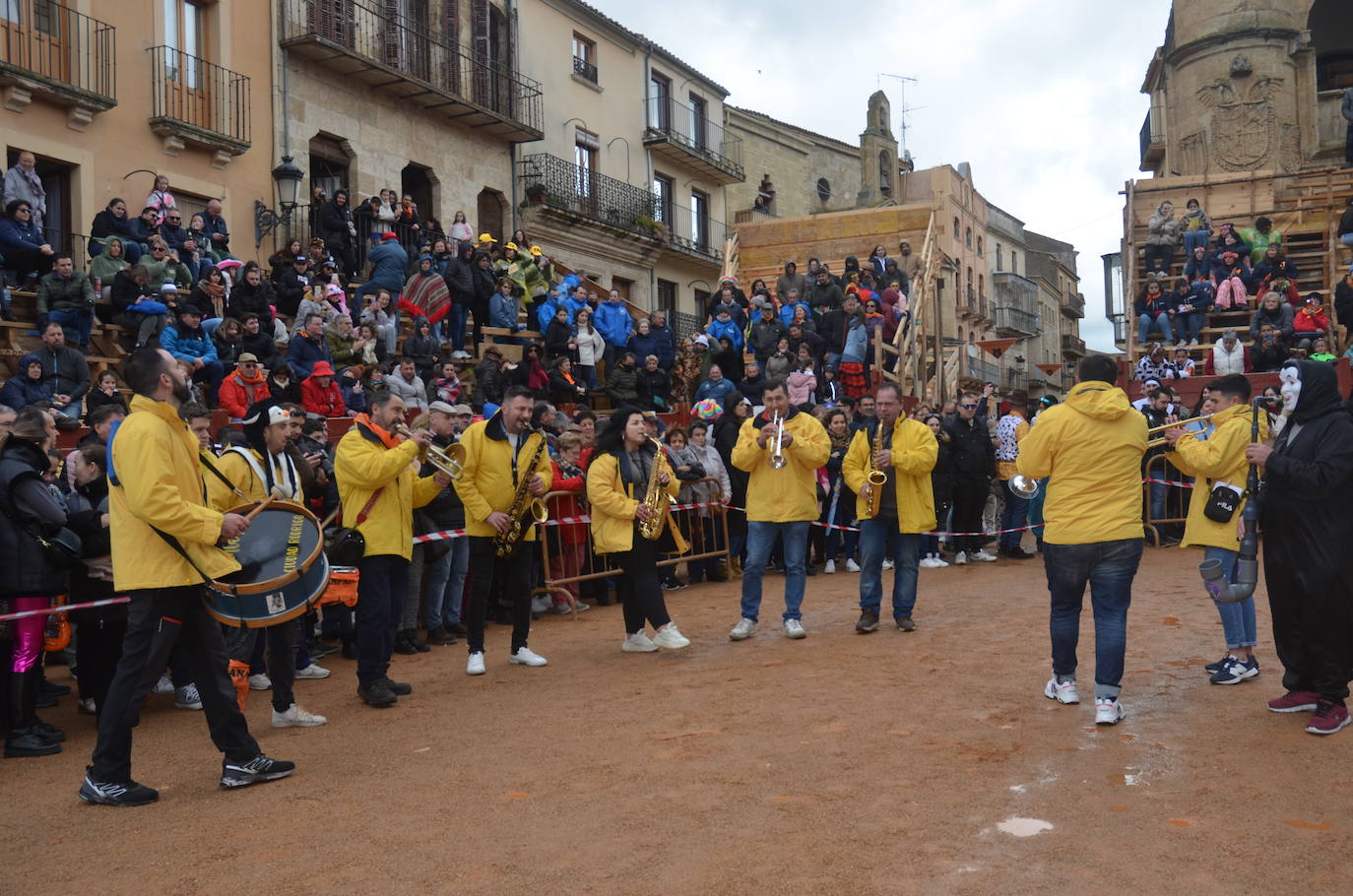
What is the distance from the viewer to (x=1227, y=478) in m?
7.34

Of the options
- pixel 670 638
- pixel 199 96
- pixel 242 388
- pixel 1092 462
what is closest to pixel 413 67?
pixel 199 96

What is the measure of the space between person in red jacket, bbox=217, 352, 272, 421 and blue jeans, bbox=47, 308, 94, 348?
173cm

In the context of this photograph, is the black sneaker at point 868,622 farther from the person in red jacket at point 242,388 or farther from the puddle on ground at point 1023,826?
the person in red jacket at point 242,388

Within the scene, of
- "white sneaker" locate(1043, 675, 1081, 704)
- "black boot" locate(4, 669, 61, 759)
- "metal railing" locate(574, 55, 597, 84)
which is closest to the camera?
"black boot" locate(4, 669, 61, 759)

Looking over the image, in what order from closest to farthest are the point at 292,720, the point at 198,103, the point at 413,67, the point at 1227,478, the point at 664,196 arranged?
the point at 292,720, the point at 1227,478, the point at 198,103, the point at 413,67, the point at 664,196

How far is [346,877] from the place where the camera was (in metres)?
4.55

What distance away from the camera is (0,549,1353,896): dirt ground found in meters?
4.50

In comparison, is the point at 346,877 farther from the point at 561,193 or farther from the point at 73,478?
the point at 561,193

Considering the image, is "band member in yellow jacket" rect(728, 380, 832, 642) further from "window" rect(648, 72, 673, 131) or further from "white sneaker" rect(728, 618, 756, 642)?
"window" rect(648, 72, 673, 131)

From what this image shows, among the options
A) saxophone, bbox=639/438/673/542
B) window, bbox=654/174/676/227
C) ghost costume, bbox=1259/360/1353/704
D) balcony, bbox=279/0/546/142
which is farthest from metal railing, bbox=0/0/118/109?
window, bbox=654/174/676/227

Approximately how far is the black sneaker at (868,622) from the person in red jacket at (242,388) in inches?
266

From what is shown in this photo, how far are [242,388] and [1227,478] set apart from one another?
9.53 m

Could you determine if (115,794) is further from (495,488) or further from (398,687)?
(495,488)

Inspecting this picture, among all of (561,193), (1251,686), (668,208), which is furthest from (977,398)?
(668,208)
